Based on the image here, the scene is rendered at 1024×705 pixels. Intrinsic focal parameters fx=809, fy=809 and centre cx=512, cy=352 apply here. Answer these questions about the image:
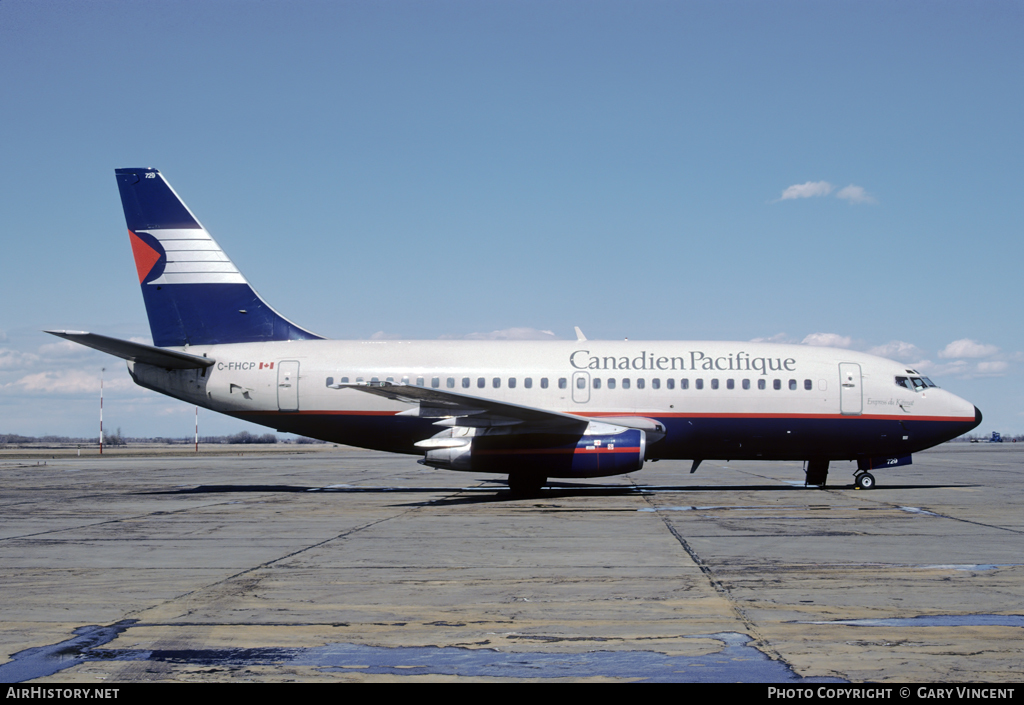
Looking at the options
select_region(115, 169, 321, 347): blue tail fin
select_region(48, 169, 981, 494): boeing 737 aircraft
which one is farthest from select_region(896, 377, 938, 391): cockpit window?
select_region(115, 169, 321, 347): blue tail fin

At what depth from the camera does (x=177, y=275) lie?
73.7 feet

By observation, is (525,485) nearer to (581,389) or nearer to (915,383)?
(581,389)

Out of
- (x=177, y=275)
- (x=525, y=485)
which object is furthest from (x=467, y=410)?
(x=177, y=275)

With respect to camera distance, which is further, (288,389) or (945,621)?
(288,389)

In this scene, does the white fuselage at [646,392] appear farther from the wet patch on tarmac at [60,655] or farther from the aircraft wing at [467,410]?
the wet patch on tarmac at [60,655]

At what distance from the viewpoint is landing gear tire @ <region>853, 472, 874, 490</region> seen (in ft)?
70.0

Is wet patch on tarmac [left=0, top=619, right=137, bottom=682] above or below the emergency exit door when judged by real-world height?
below

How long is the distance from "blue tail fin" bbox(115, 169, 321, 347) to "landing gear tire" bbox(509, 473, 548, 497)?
8.21 meters

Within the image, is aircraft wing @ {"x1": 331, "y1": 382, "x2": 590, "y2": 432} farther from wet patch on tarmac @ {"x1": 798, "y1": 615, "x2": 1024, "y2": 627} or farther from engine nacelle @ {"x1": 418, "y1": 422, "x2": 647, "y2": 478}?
wet patch on tarmac @ {"x1": 798, "y1": 615, "x2": 1024, "y2": 627}

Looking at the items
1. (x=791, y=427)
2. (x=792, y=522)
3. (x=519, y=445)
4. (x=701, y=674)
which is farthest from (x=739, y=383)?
(x=701, y=674)

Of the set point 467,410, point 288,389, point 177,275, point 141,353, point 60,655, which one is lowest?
point 60,655

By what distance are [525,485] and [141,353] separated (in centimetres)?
1032

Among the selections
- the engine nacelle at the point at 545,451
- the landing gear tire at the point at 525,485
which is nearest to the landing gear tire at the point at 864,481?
the engine nacelle at the point at 545,451

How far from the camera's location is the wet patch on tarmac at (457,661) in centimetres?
509
